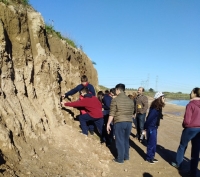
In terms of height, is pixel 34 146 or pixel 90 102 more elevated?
pixel 90 102

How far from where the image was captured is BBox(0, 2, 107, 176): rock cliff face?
531cm

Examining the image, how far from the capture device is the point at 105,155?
7344 mm

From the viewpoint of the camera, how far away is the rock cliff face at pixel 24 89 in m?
5.31

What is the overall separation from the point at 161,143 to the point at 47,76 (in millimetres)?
5712

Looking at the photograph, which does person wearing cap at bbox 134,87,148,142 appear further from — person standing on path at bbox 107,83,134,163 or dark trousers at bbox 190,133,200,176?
dark trousers at bbox 190,133,200,176

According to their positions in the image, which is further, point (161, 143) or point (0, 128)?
point (161, 143)

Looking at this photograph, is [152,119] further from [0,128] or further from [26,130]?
[0,128]

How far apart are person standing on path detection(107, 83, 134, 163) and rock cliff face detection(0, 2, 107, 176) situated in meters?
1.61

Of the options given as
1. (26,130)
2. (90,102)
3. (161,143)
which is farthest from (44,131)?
(161,143)

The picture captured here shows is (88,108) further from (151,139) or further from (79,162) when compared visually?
(79,162)

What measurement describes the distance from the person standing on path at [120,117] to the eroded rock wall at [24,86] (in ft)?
5.40

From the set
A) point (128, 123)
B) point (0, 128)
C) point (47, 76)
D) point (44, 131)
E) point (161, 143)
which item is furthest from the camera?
point (161, 143)

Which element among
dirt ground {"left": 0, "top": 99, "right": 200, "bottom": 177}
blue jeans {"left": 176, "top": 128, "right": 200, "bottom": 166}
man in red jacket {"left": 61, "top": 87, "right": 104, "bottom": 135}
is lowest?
dirt ground {"left": 0, "top": 99, "right": 200, "bottom": 177}

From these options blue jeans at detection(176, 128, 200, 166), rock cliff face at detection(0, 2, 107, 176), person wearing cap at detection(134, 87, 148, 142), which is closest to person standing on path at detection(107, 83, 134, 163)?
blue jeans at detection(176, 128, 200, 166)
